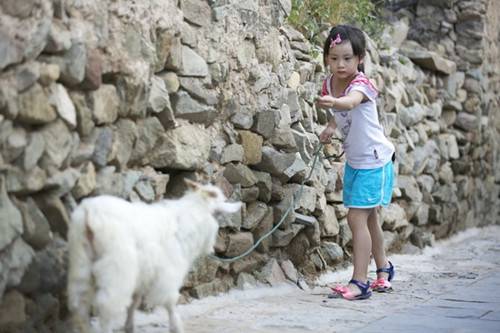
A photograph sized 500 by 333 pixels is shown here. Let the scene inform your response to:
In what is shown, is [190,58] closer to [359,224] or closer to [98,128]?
[98,128]

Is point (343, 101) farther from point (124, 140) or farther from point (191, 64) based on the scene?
point (124, 140)

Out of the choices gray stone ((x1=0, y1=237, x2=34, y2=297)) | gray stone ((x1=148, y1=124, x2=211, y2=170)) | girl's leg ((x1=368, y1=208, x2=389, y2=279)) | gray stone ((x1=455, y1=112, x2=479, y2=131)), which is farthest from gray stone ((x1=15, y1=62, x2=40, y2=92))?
gray stone ((x1=455, y1=112, x2=479, y2=131))

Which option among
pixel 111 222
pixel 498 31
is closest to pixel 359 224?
pixel 111 222

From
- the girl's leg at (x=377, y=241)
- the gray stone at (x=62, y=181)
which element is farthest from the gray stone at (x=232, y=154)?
the gray stone at (x=62, y=181)

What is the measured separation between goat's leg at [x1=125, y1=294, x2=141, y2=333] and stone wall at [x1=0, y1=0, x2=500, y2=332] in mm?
272

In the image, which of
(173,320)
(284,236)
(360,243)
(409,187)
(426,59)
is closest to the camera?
(173,320)

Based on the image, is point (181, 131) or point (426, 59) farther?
point (426, 59)

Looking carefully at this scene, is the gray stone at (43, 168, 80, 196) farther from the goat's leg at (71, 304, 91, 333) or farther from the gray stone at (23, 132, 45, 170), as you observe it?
the goat's leg at (71, 304, 91, 333)

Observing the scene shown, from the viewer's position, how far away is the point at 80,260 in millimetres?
2871

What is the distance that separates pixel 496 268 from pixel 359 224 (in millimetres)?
1835

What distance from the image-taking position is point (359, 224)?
4750mm

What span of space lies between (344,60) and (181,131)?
4.11ft

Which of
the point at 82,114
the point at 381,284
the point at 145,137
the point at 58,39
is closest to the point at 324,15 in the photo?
the point at 381,284

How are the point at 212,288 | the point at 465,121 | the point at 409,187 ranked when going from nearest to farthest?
the point at 212,288 → the point at 409,187 → the point at 465,121
